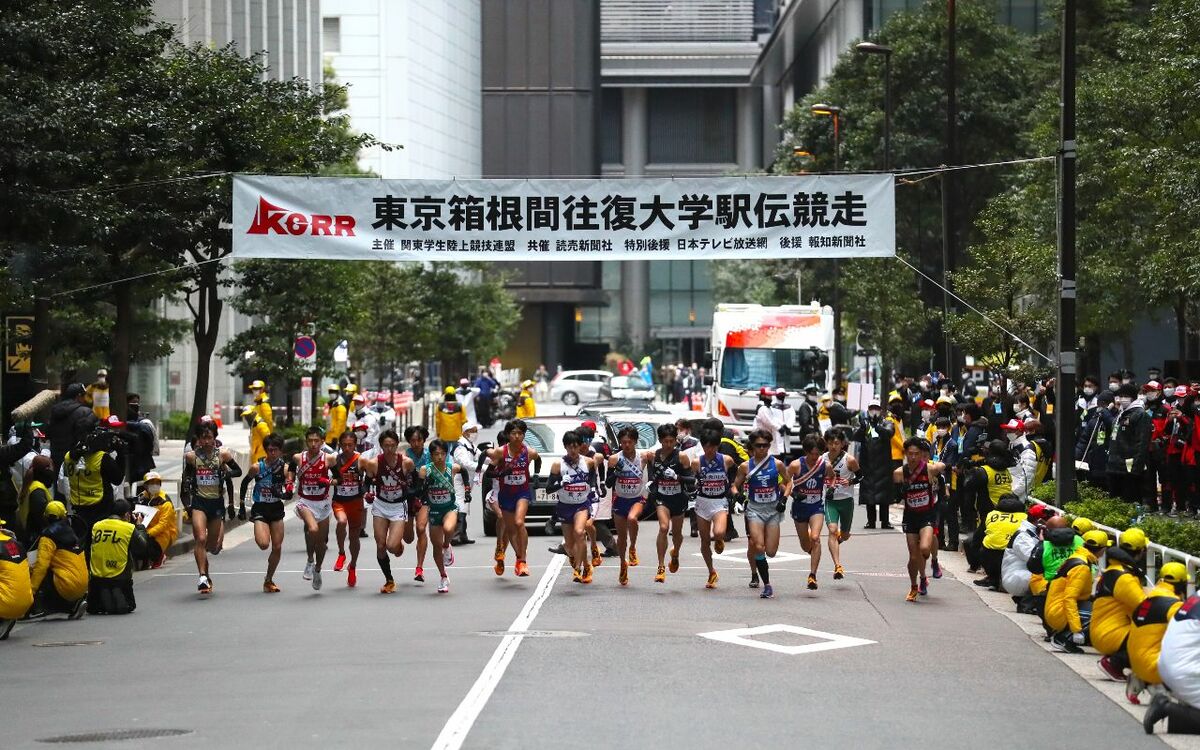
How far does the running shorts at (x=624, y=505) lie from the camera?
19.8m

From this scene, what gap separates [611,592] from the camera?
62.8 ft

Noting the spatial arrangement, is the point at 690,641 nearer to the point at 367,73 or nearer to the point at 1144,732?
the point at 1144,732

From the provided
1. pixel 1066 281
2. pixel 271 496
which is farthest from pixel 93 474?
pixel 1066 281

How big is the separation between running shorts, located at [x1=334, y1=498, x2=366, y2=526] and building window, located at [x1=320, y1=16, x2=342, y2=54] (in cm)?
8190

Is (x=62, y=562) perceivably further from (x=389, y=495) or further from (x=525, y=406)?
(x=525, y=406)

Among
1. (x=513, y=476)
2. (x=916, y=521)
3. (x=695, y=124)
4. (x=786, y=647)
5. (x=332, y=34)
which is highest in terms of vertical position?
(x=332, y=34)

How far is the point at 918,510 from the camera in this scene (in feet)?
62.1

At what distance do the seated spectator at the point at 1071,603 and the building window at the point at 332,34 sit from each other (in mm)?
87180

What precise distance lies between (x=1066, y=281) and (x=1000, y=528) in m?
4.55

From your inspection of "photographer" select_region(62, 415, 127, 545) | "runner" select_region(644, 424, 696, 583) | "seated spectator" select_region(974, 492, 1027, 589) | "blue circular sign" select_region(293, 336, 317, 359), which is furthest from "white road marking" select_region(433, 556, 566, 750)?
"blue circular sign" select_region(293, 336, 317, 359)

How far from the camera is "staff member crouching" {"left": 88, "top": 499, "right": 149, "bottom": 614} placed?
18281mm

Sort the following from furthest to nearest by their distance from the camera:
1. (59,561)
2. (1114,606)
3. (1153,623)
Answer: (59,561) < (1114,606) < (1153,623)

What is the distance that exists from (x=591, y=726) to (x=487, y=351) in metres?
80.1

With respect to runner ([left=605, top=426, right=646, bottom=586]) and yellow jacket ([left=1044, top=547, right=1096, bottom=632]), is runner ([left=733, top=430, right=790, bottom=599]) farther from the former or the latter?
yellow jacket ([left=1044, top=547, right=1096, bottom=632])
